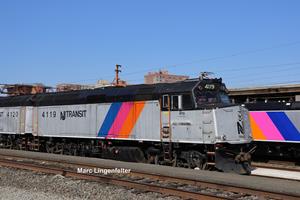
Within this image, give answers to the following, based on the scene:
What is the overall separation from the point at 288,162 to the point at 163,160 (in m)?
7.88

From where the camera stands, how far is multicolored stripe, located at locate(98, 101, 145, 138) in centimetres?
1766

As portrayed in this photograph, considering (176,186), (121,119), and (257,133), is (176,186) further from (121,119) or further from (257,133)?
(257,133)

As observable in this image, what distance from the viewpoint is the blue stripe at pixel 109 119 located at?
734 inches

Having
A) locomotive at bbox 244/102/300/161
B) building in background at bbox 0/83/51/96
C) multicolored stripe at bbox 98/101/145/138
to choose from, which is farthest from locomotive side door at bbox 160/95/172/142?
building in background at bbox 0/83/51/96

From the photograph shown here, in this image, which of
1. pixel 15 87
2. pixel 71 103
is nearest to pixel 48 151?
pixel 71 103

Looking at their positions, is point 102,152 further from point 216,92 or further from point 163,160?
point 216,92

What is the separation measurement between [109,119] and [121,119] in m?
0.87

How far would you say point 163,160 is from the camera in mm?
16766

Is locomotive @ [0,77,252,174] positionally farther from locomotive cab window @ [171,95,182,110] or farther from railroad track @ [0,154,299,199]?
railroad track @ [0,154,299,199]

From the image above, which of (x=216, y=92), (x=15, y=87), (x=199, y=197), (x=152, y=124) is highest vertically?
(x=15, y=87)

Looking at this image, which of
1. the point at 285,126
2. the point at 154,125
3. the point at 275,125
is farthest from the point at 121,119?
the point at 285,126

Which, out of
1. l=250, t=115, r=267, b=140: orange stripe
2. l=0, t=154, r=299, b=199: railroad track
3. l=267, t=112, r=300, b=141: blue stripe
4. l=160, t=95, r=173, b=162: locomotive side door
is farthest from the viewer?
l=250, t=115, r=267, b=140: orange stripe

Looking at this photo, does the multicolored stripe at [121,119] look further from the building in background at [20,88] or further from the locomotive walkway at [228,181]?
the building in background at [20,88]

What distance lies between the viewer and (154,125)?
16.8 m
